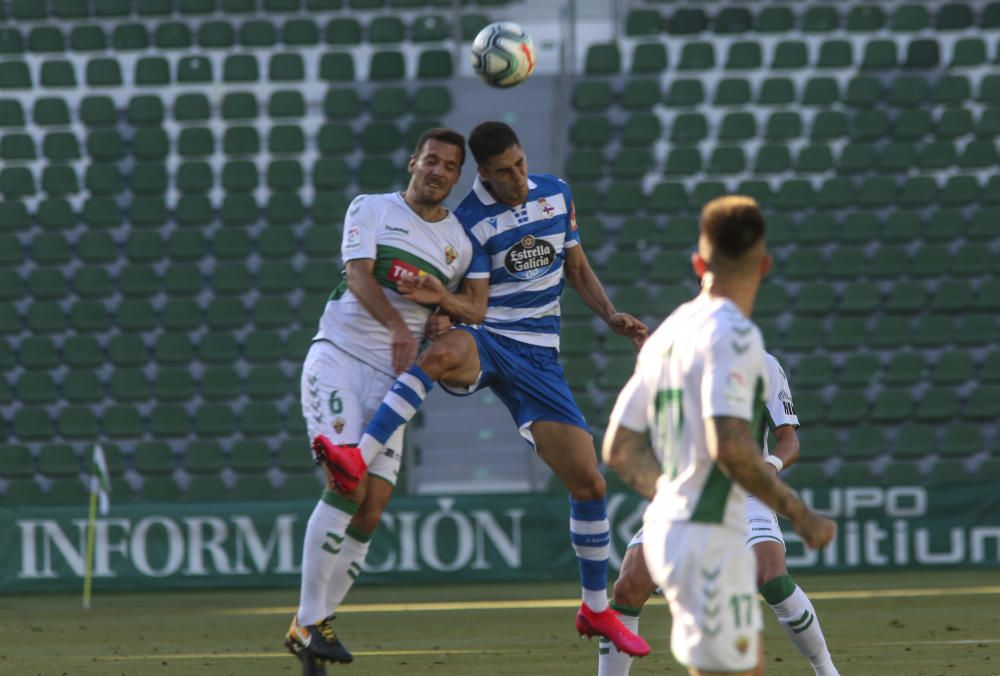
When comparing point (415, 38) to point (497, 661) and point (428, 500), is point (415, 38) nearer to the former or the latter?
point (428, 500)

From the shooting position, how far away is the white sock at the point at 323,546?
5648 mm

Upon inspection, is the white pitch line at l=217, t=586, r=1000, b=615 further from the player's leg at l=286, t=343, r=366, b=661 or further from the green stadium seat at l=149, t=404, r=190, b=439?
the player's leg at l=286, t=343, r=366, b=661

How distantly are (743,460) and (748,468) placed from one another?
23 millimetres

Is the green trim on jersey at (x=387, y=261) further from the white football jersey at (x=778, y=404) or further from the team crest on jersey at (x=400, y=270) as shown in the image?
the white football jersey at (x=778, y=404)

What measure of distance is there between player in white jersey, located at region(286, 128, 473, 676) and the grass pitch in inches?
46.5

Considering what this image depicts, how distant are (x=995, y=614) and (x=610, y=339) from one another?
551 cm

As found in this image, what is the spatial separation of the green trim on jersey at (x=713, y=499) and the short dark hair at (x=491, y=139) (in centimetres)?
268

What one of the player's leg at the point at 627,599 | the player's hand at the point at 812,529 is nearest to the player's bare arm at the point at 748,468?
the player's hand at the point at 812,529

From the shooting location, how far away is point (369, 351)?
6000 millimetres

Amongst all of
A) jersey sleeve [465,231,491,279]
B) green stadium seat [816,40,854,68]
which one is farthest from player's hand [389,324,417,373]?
green stadium seat [816,40,854,68]

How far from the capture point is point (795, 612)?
5.55 metres

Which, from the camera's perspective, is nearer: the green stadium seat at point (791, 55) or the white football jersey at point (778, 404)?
the white football jersey at point (778, 404)

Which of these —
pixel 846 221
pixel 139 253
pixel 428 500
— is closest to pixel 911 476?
pixel 846 221

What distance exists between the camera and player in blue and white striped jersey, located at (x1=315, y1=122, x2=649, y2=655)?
5965 mm
